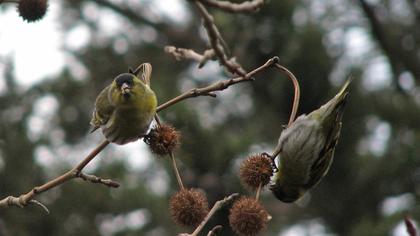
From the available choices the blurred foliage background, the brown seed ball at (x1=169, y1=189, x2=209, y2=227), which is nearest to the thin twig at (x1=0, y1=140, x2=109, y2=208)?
the brown seed ball at (x1=169, y1=189, x2=209, y2=227)

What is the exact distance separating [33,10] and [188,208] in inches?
44.3

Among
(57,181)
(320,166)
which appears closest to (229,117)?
(320,166)

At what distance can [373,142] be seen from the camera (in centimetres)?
1172

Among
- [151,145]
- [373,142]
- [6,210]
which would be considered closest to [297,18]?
[373,142]

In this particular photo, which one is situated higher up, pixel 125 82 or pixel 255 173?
pixel 125 82

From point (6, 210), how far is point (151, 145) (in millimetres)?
6276

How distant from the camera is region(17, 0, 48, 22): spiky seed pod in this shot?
338cm

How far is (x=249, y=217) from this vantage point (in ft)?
10.7

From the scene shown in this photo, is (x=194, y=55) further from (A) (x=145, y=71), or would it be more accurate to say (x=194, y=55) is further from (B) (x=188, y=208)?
(B) (x=188, y=208)

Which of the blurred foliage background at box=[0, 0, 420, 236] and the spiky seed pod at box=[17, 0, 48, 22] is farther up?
the blurred foliage background at box=[0, 0, 420, 236]

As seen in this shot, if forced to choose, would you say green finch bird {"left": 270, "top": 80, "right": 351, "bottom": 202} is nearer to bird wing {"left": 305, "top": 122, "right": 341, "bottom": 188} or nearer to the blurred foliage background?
bird wing {"left": 305, "top": 122, "right": 341, "bottom": 188}

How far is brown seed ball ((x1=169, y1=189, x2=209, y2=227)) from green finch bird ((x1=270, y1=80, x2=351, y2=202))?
0.88m

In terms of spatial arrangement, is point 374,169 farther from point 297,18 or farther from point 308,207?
point 297,18

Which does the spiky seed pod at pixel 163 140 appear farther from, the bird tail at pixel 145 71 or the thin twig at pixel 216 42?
the thin twig at pixel 216 42
